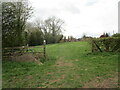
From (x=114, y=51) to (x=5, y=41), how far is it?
9337mm

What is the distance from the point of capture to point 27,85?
3035 millimetres

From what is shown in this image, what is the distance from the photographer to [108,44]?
28.2 feet

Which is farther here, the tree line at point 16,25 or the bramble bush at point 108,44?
the bramble bush at point 108,44

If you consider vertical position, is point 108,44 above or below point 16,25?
below

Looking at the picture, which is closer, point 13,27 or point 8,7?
point 8,7

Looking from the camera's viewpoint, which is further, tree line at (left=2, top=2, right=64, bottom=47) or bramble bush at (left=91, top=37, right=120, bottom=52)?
bramble bush at (left=91, top=37, right=120, bottom=52)

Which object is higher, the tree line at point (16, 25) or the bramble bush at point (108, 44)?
the tree line at point (16, 25)

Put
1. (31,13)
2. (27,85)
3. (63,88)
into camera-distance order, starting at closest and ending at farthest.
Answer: (63,88) → (27,85) → (31,13)

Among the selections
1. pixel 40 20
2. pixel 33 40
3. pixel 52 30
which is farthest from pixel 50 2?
pixel 40 20

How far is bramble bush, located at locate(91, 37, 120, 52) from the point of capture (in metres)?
8.26

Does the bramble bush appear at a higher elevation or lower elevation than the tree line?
lower

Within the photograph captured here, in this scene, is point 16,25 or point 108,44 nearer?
point 16,25

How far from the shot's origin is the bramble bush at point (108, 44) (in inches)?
325

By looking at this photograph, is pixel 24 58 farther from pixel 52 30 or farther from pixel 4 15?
pixel 52 30
